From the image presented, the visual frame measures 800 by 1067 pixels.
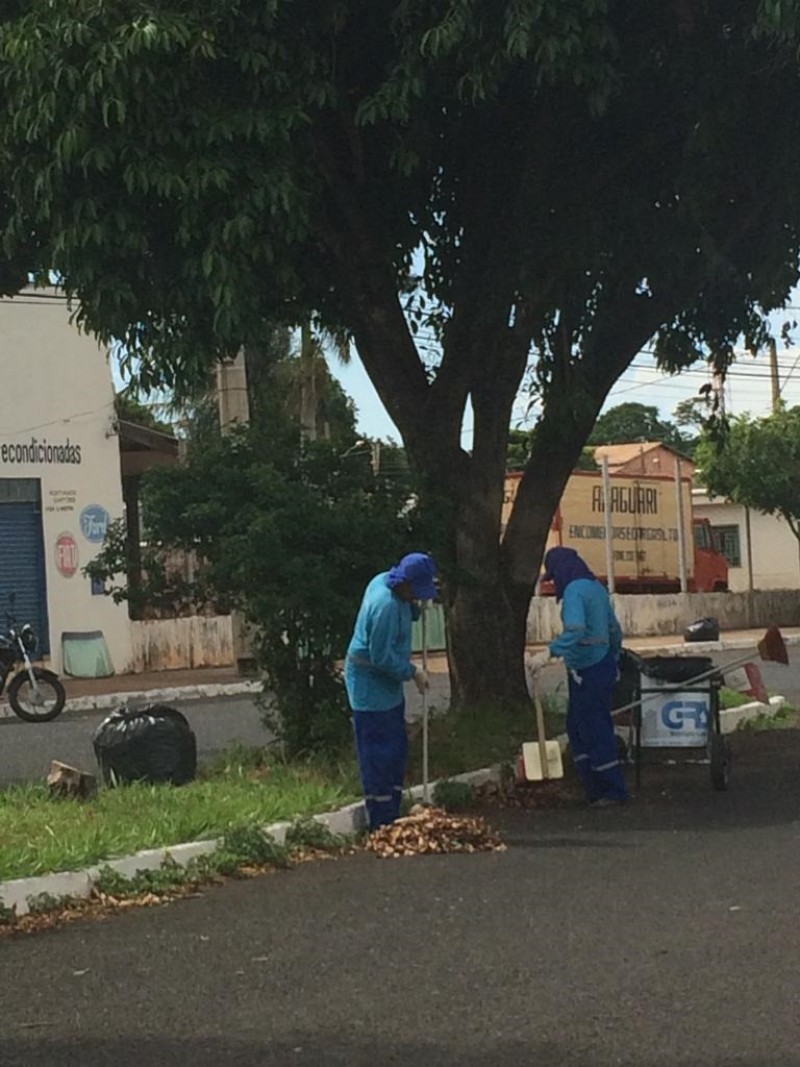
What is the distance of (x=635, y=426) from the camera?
93.4 m

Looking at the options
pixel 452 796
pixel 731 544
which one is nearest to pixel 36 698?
pixel 452 796

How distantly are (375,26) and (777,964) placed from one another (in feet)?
25.4

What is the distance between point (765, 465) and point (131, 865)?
34.2 m

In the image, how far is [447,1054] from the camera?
5.52m

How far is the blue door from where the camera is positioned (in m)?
25.7

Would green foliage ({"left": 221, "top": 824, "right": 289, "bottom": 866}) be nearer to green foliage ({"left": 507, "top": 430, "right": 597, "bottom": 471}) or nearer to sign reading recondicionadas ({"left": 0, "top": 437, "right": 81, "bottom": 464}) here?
green foliage ({"left": 507, "top": 430, "right": 597, "bottom": 471})

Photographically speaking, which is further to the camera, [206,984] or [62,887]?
[62,887]

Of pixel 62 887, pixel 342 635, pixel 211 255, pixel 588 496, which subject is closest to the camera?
pixel 62 887

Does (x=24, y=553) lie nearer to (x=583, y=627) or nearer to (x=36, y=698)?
(x=36, y=698)

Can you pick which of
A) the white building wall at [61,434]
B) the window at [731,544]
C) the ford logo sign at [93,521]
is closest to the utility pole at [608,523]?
the white building wall at [61,434]

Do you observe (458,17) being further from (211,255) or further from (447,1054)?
(447,1054)

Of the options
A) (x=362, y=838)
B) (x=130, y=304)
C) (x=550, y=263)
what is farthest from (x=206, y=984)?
(x=550, y=263)

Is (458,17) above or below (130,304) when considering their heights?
above

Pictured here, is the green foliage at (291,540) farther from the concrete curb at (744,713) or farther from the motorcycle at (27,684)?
the motorcycle at (27,684)
